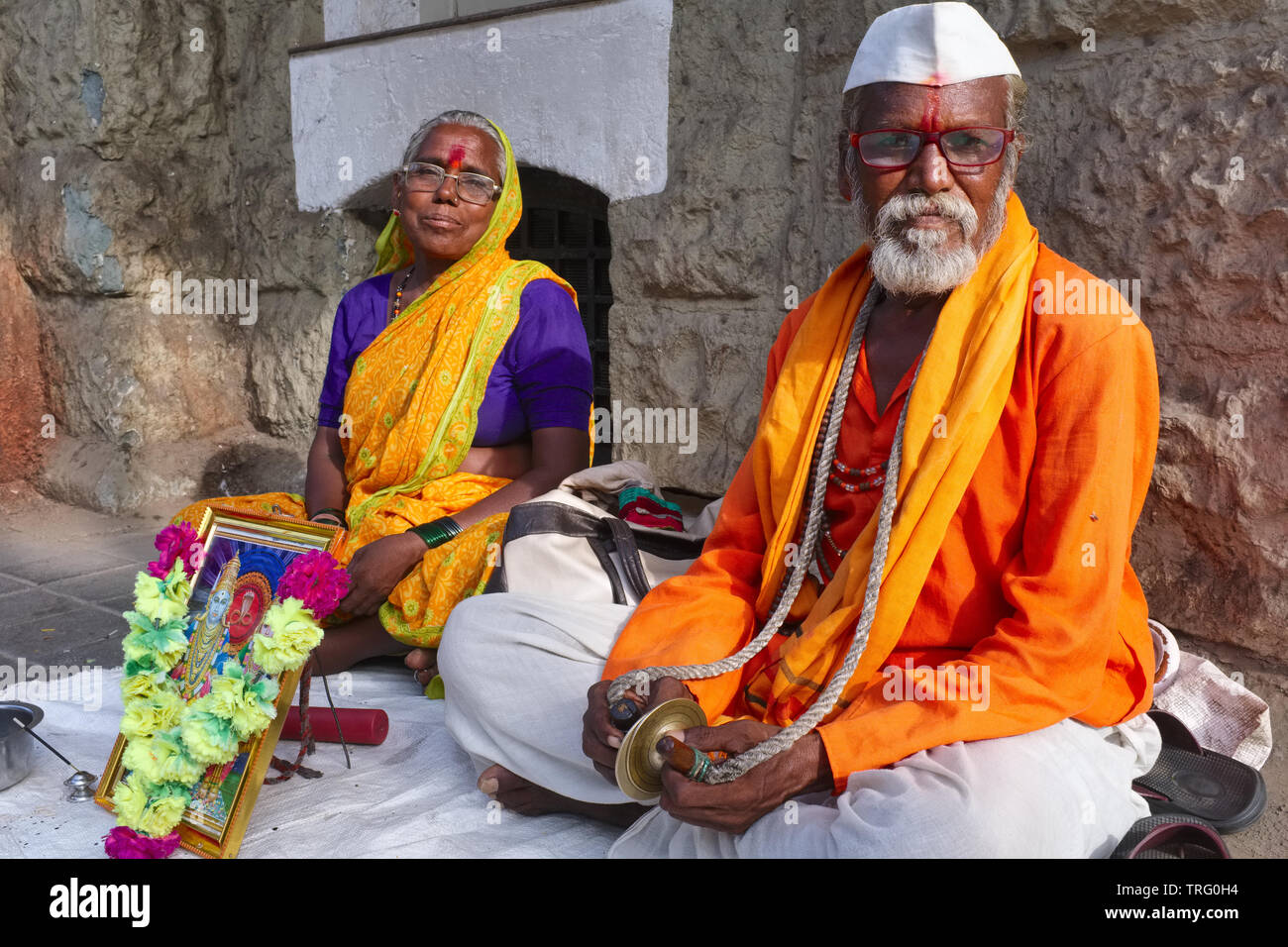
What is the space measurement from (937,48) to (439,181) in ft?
5.92

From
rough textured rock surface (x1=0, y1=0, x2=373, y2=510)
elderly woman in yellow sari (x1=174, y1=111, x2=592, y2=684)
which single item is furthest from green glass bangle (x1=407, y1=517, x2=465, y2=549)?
rough textured rock surface (x1=0, y1=0, x2=373, y2=510)

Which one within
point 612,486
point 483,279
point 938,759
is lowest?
point 938,759

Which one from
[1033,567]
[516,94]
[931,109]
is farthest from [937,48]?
[516,94]

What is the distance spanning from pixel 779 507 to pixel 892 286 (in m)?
0.49

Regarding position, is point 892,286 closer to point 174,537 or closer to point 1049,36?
point 1049,36

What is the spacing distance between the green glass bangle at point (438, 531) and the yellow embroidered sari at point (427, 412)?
0.05 m

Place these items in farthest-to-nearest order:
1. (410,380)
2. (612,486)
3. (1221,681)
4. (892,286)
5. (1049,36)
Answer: (410,380), (612,486), (1049,36), (1221,681), (892,286)

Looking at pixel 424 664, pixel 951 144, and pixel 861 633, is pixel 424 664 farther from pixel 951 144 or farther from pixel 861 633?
pixel 951 144

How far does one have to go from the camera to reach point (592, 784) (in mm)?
2330

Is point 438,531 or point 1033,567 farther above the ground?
point 1033,567

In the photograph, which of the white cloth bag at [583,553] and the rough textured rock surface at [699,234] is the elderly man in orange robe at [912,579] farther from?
the rough textured rock surface at [699,234]

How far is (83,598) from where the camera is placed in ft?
13.4

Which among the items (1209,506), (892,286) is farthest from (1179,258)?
(892,286)

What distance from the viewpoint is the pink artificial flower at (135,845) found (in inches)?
87.2
